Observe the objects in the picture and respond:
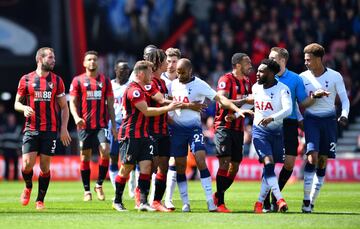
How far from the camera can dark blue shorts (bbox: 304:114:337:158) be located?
53.8 ft

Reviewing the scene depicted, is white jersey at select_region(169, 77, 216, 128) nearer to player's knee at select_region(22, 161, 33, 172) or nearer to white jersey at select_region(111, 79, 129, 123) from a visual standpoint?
player's knee at select_region(22, 161, 33, 172)

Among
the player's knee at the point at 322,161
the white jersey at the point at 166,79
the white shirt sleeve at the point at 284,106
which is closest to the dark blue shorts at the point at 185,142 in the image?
the white jersey at the point at 166,79

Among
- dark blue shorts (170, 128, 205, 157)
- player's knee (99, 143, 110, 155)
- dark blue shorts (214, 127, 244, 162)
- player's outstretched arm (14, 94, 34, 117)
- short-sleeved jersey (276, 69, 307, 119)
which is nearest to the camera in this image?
dark blue shorts (170, 128, 205, 157)

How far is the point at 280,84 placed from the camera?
52.2 ft

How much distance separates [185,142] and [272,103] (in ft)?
4.98

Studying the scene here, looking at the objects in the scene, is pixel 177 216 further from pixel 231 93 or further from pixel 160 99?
pixel 231 93

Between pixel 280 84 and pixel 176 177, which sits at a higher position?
pixel 280 84

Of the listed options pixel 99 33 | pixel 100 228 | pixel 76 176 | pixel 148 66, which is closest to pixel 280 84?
pixel 148 66

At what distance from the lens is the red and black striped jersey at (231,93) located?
656 inches

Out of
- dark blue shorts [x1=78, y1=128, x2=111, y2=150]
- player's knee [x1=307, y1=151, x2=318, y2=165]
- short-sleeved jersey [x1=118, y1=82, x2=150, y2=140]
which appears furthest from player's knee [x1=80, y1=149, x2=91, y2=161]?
player's knee [x1=307, y1=151, x2=318, y2=165]

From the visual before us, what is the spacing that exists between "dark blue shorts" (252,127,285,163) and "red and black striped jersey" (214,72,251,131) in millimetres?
661

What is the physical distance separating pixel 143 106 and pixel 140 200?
1588 millimetres

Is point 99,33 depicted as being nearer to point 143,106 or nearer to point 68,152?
point 68,152

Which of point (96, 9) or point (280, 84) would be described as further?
point (96, 9)
